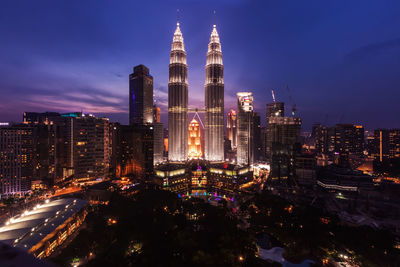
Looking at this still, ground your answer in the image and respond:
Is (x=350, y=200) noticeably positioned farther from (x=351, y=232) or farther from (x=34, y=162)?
(x=34, y=162)

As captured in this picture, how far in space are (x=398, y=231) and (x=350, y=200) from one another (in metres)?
18.6

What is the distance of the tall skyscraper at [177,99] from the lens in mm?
112688

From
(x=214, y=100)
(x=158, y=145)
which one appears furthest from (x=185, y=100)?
(x=158, y=145)

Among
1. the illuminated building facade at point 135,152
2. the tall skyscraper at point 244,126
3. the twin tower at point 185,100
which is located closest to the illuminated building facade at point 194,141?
the twin tower at point 185,100

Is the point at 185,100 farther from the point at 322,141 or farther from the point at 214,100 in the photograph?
the point at 322,141

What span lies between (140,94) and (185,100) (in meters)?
56.2

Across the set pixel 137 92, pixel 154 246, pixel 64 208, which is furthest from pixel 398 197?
pixel 137 92

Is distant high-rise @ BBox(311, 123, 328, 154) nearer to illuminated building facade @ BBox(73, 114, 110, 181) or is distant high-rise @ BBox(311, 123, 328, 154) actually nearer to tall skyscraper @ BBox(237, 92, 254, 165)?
tall skyscraper @ BBox(237, 92, 254, 165)

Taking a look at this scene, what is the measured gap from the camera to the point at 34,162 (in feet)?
244

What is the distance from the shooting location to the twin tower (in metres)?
113

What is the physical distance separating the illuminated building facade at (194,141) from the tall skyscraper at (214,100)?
14.8 metres

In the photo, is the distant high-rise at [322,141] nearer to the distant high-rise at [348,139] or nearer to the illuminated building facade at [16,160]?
the distant high-rise at [348,139]

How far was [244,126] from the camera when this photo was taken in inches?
5187

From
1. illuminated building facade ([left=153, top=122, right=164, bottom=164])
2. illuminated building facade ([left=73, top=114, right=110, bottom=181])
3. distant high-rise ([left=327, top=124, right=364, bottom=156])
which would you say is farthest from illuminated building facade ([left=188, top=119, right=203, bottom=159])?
distant high-rise ([left=327, top=124, right=364, bottom=156])
